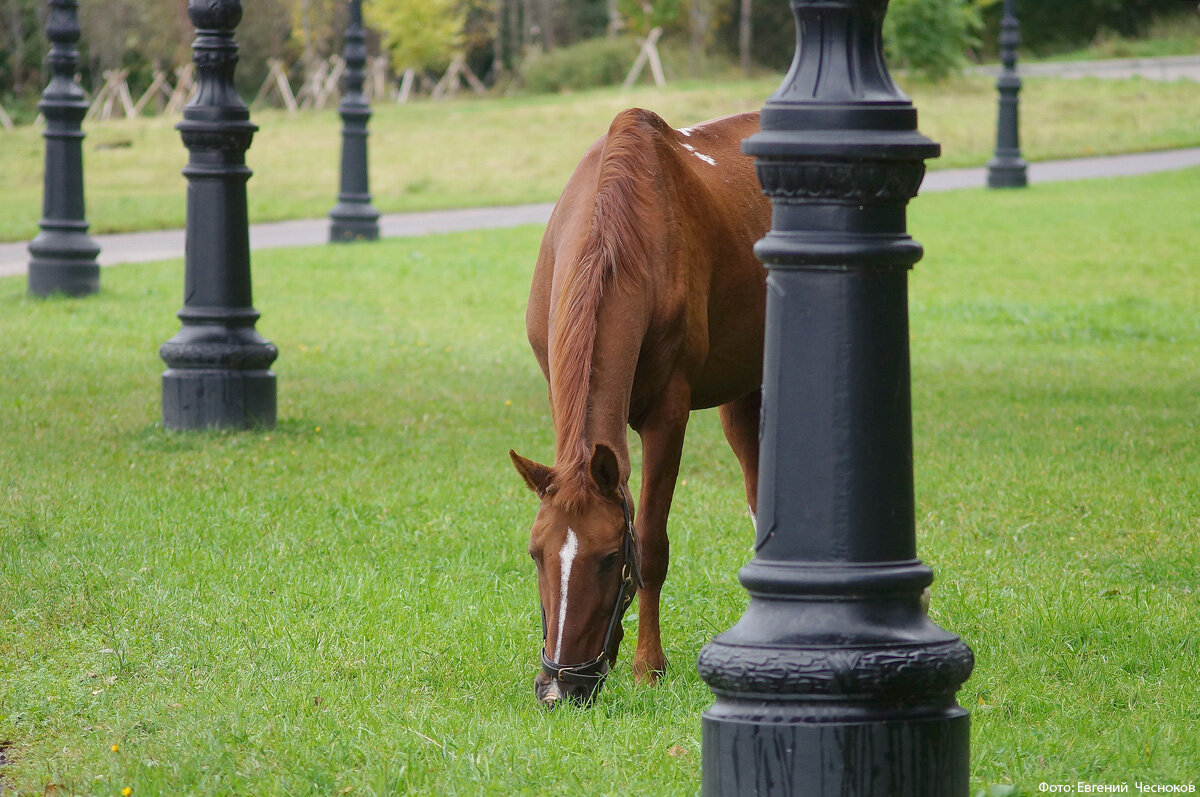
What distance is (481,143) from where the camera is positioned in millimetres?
34125

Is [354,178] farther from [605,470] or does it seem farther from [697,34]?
[697,34]

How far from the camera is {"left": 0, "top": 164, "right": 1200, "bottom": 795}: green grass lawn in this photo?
13.4 feet

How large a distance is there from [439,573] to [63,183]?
1105 centimetres

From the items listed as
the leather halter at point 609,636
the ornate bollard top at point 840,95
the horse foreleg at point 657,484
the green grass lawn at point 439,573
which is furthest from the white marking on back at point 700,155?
the ornate bollard top at point 840,95

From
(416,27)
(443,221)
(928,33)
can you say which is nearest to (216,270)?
(443,221)

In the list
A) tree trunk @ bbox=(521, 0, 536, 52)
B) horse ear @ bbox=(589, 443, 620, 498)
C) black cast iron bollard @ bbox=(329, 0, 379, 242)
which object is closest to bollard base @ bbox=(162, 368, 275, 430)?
horse ear @ bbox=(589, 443, 620, 498)

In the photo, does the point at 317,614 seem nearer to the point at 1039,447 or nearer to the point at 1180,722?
the point at 1180,722

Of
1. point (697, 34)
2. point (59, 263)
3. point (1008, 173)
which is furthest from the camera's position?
point (697, 34)

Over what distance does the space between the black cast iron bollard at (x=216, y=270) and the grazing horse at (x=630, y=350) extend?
4.23 metres

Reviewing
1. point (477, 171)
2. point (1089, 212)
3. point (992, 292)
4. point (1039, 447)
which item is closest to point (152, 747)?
point (1039, 447)

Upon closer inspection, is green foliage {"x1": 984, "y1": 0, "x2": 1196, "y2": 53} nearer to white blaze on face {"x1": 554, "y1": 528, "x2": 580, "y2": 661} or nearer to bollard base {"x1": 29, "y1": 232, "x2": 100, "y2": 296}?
bollard base {"x1": 29, "y1": 232, "x2": 100, "y2": 296}

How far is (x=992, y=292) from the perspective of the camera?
1684cm

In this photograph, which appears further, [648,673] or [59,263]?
[59,263]

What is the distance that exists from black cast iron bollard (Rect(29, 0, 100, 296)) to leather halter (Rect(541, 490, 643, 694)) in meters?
12.4
